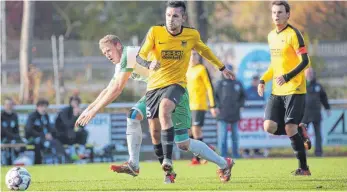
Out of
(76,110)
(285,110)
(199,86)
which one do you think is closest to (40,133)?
(76,110)

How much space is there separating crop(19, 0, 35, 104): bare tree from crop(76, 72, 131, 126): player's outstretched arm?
1385 centimetres

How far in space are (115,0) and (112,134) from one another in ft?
62.0

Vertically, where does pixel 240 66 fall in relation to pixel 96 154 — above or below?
above

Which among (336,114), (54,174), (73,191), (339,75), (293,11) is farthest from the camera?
(293,11)

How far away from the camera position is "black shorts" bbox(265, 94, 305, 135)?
13062 mm

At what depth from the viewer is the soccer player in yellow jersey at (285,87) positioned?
1297 cm

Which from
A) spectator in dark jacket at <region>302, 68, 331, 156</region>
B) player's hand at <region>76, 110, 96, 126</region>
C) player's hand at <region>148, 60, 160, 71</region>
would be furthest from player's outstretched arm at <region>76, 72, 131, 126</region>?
spectator in dark jacket at <region>302, 68, 331, 156</region>

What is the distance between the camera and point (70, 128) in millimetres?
21109

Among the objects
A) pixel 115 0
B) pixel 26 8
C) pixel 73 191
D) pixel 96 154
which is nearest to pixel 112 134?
pixel 96 154

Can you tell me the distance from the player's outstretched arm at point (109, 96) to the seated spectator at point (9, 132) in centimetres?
924

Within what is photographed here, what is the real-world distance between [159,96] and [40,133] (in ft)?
31.1

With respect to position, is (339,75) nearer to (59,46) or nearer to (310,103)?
(310,103)

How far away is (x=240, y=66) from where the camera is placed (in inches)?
1032

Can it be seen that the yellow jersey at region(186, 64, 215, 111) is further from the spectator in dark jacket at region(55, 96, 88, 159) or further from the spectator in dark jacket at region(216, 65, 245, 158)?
the spectator in dark jacket at region(55, 96, 88, 159)
